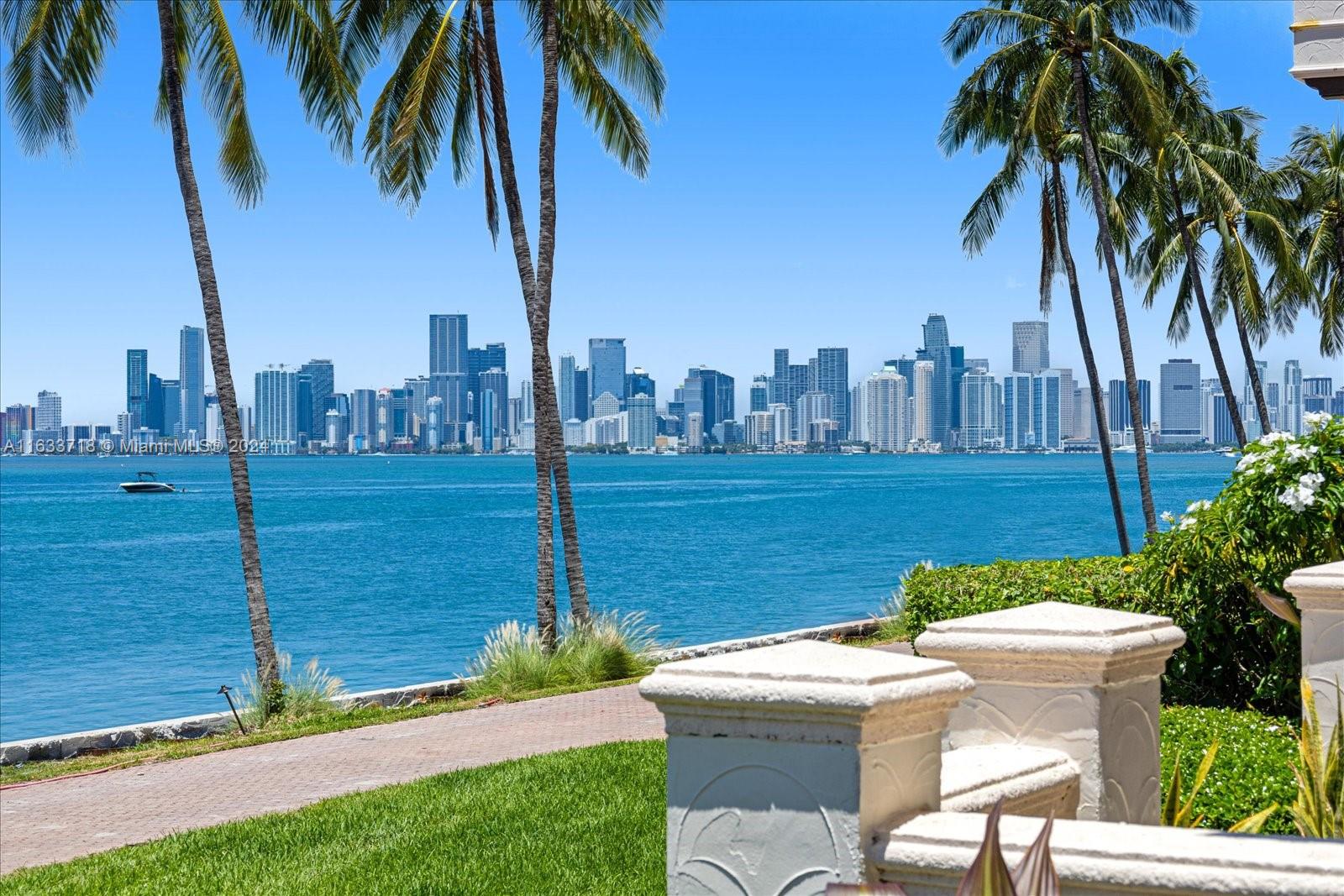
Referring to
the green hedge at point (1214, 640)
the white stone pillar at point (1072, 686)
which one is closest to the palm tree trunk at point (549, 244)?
the green hedge at point (1214, 640)

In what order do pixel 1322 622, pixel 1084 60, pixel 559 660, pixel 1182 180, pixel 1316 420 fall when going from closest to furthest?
1. pixel 1322 622
2. pixel 1316 420
3. pixel 559 660
4. pixel 1084 60
5. pixel 1182 180

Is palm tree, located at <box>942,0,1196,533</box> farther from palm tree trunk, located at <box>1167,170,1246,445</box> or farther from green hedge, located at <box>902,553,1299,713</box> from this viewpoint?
green hedge, located at <box>902,553,1299,713</box>

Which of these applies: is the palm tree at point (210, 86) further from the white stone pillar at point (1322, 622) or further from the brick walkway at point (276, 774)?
the white stone pillar at point (1322, 622)

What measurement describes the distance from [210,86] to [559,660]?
30.3ft

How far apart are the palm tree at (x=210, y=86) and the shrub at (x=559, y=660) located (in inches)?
108

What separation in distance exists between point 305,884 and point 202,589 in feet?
176

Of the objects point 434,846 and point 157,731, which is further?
point 157,731

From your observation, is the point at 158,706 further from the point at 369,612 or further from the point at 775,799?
the point at 775,799

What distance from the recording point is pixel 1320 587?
6.13 m

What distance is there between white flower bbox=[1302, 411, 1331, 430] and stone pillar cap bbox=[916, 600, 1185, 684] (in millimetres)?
5405

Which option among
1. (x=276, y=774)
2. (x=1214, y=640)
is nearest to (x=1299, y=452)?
(x=1214, y=640)

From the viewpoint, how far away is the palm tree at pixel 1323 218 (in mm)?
40438

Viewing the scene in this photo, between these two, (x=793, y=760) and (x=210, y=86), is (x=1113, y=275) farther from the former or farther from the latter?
(x=793, y=760)

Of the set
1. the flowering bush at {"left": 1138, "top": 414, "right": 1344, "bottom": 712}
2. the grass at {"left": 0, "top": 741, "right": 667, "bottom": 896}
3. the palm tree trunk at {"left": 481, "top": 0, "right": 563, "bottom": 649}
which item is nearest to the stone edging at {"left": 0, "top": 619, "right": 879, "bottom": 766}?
the palm tree trunk at {"left": 481, "top": 0, "right": 563, "bottom": 649}
